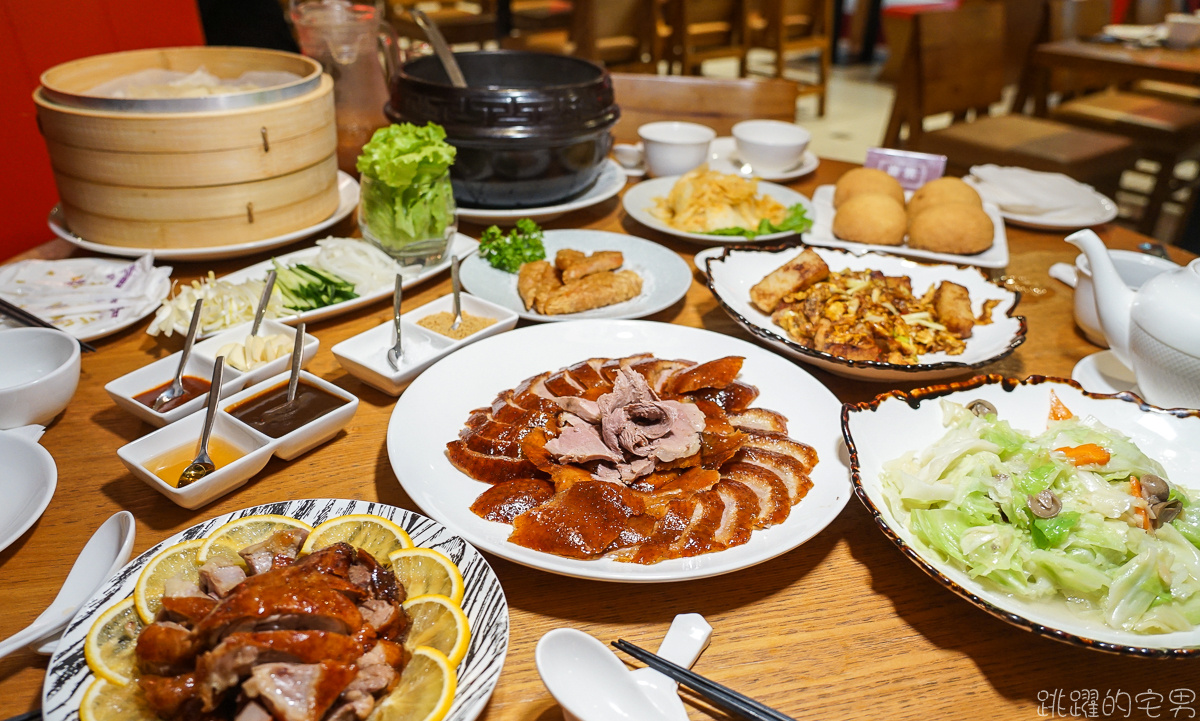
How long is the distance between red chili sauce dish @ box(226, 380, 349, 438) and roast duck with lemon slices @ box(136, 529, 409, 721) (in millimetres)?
558

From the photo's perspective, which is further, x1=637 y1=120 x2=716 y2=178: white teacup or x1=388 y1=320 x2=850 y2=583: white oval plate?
x1=637 y1=120 x2=716 y2=178: white teacup

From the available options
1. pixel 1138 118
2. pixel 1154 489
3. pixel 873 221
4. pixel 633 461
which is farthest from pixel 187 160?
pixel 1138 118

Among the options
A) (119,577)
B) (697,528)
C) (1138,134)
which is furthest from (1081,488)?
(1138,134)

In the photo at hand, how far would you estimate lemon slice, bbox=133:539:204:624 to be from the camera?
1111mm

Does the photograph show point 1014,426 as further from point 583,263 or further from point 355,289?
point 355,289

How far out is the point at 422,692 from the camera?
1.02m

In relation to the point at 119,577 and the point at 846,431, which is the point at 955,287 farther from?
the point at 119,577

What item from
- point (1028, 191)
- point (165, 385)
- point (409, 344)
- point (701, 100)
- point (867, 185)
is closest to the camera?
point (165, 385)

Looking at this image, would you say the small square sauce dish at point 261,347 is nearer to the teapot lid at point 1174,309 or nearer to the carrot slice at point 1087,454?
the carrot slice at point 1087,454

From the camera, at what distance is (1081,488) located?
1409 millimetres

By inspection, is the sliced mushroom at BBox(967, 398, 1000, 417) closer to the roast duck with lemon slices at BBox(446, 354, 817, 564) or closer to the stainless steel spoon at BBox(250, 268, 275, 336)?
the roast duck with lemon slices at BBox(446, 354, 817, 564)

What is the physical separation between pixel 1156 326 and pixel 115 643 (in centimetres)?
226

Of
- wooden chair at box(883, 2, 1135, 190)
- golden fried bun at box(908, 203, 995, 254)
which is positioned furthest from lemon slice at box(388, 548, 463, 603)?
wooden chair at box(883, 2, 1135, 190)

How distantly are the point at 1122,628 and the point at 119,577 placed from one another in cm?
169
